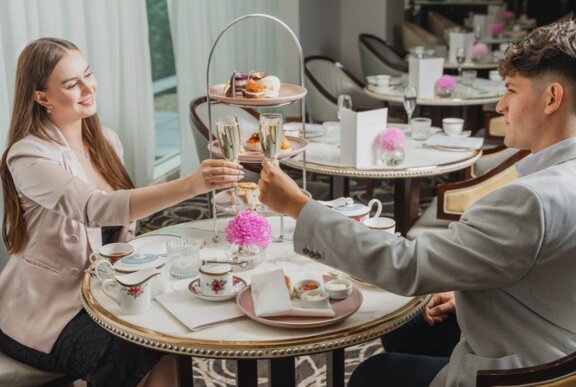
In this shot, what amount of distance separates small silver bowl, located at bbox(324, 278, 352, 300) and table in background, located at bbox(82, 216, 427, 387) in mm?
51

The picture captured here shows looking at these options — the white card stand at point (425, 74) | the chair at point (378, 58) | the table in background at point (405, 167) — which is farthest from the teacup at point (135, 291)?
the chair at point (378, 58)

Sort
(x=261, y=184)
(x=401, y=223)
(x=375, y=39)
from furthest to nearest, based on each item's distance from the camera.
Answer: (x=375, y=39) < (x=401, y=223) < (x=261, y=184)

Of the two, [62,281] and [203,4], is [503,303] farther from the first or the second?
[203,4]

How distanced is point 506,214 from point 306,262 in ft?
2.70

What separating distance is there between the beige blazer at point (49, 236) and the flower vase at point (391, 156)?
4.48 ft

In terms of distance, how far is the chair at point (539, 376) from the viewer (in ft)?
4.43

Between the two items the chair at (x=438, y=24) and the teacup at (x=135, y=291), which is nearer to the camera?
the teacup at (x=135, y=291)

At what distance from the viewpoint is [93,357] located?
205 centimetres

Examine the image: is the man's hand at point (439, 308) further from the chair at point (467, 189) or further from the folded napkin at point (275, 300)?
the chair at point (467, 189)

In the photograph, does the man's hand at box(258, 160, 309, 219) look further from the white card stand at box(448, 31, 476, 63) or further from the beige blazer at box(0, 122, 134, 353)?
the white card stand at box(448, 31, 476, 63)

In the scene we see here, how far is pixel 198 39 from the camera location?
5.17 metres

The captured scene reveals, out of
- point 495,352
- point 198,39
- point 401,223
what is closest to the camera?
point 495,352

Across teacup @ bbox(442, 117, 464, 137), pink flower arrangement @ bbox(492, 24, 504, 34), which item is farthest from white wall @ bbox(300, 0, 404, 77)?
teacup @ bbox(442, 117, 464, 137)

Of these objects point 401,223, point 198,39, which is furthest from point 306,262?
point 198,39
